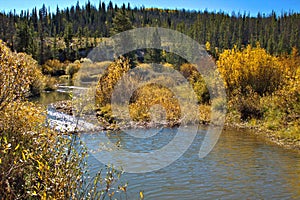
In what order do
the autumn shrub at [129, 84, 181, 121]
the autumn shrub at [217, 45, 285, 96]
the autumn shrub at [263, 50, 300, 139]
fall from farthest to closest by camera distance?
the autumn shrub at [217, 45, 285, 96] → the autumn shrub at [129, 84, 181, 121] → the autumn shrub at [263, 50, 300, 139]

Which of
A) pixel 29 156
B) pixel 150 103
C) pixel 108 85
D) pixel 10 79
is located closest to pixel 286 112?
pixel 150 103

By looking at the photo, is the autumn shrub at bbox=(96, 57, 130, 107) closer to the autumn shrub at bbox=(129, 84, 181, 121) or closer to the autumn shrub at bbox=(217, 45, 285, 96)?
the autumn shrub at bbox=(129, 84, 181, 121)

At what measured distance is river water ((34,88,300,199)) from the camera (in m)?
9.23

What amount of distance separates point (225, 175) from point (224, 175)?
3 cm

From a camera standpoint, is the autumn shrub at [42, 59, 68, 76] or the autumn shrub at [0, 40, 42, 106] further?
the autumn shrub at [42, 59, 68, 76]

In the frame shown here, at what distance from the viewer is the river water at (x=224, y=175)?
923cm

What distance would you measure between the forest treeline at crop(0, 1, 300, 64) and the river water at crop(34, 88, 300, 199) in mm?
41041

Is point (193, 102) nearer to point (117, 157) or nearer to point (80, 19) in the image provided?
point (117, 157)

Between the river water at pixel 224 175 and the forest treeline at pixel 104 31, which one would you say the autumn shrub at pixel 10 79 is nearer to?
the river water at pixel 224 175

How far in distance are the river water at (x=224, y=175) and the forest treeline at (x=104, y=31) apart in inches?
1616

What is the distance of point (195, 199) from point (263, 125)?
10.5 m

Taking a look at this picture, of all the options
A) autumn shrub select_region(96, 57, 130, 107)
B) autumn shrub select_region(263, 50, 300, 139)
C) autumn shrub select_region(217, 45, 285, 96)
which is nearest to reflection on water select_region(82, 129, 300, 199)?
autumn shrub select_region(263, 50, 300, 139)

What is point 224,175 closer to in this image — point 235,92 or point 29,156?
point 29,156

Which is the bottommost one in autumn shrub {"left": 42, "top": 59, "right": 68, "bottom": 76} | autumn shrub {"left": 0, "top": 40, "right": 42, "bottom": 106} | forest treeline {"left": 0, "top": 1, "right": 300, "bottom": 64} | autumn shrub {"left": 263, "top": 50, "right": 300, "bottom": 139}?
autumn shrub {"left": 263, "top": 50, "right": 300, "bottom": 139}
